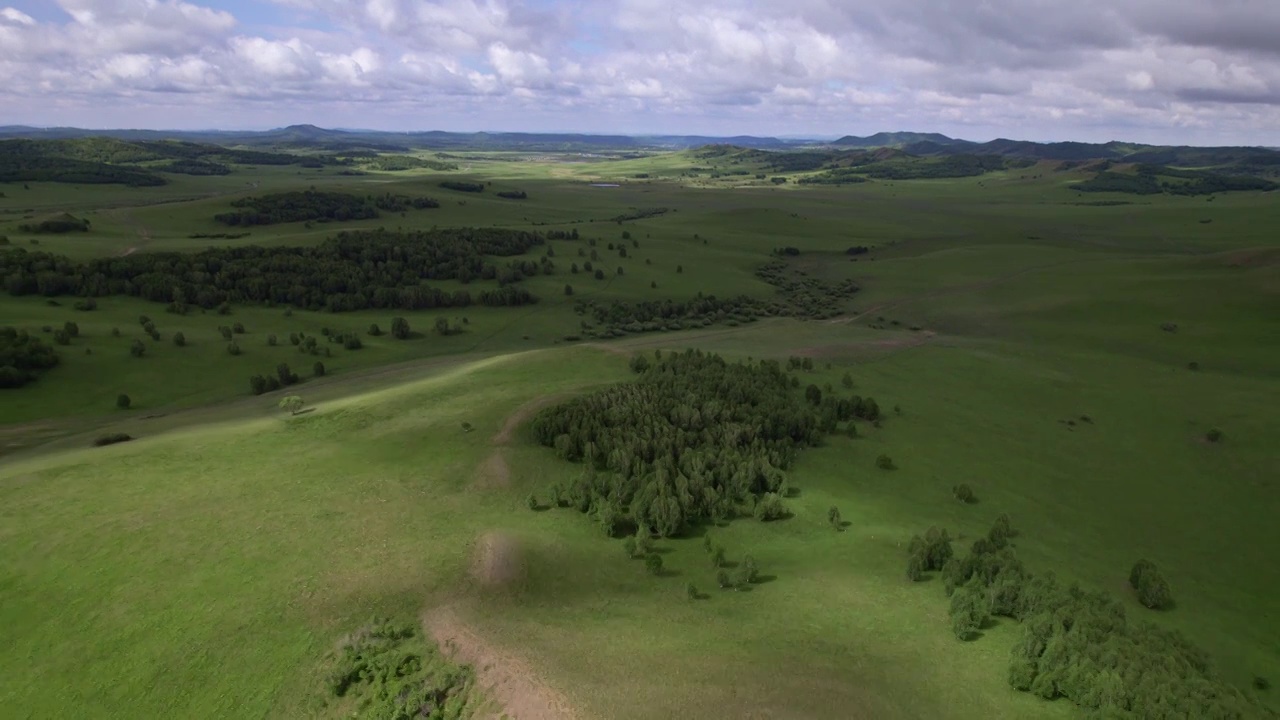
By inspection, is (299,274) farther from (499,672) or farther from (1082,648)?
(1082,648)

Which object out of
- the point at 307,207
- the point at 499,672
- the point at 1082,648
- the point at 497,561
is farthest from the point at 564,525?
the point at 307,207

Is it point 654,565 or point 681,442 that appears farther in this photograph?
point 681,442

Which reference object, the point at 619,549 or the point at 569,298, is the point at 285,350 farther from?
the point at 619,549

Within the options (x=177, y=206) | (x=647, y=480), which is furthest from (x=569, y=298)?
(x=177, y=206)

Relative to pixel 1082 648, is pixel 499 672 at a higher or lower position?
lower

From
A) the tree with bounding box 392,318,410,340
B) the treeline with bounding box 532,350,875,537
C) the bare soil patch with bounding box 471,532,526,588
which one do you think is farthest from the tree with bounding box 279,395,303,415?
the tree with bounding box 392,318,410,340

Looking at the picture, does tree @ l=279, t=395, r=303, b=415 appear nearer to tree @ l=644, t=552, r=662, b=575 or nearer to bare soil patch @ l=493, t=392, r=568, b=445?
bare soil patch @ l=493, t=392, r=568, b=445
